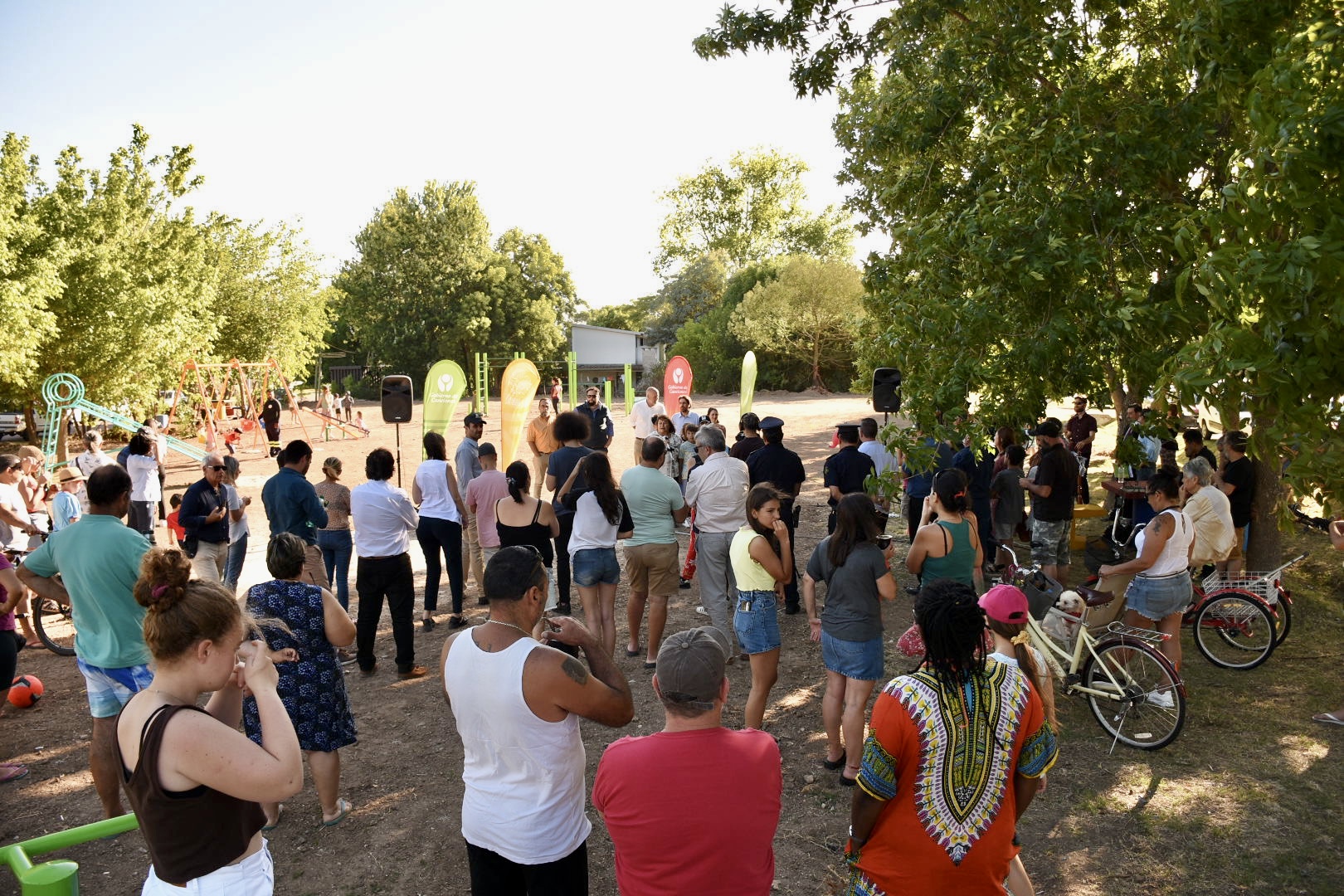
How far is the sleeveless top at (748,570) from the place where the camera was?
5078mm

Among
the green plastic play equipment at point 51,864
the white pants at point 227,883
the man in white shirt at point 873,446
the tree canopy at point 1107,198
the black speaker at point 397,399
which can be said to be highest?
the tree canopy at point 1107,198

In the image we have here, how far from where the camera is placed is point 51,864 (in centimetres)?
282

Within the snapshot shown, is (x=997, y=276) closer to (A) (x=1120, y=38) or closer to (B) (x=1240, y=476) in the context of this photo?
(B) (x=1240, y=476)

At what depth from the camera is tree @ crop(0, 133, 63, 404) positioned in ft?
50.8

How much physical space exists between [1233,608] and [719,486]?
4184mm

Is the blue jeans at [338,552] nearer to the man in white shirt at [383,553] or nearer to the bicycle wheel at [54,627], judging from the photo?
the man in white shirt at [383,553]

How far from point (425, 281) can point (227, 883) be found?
46175mm

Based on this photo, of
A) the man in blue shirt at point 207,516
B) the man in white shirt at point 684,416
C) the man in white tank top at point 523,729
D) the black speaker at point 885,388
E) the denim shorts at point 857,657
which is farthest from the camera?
the man in white shirt at point 684,416

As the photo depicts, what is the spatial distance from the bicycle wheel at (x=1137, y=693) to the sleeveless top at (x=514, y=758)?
156 inches

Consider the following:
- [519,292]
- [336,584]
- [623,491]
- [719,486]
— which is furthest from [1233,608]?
[519,292]

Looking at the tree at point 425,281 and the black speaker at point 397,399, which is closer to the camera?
the black speaker at point 397,399

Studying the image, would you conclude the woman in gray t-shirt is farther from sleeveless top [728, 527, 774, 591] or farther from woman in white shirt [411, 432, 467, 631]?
woman in white shirt [411, 432, 467, 631]

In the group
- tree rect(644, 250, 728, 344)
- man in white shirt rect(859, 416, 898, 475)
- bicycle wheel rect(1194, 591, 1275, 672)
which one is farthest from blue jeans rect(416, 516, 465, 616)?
tree rect(644, 250, 728, 344)

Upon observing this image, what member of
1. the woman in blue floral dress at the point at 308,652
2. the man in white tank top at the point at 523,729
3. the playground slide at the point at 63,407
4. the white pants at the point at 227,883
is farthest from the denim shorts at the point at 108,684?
the playground slide at the point at 63,407
